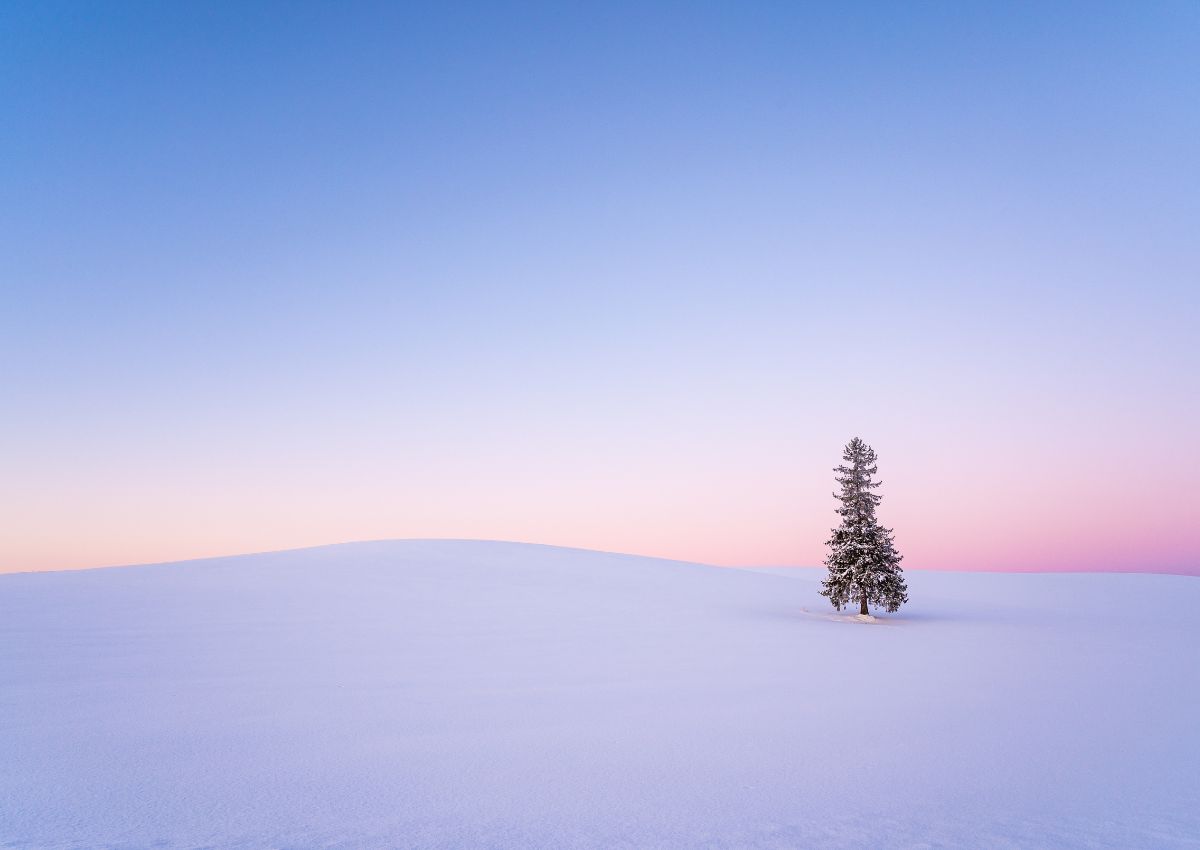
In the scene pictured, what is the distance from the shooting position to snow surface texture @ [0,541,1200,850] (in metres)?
6.95

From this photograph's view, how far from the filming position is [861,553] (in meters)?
30.6

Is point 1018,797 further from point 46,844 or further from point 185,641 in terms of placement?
point 185,641

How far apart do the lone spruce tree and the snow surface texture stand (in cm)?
431

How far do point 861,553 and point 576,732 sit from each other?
23267 mm

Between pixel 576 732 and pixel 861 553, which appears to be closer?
pixel 576 732

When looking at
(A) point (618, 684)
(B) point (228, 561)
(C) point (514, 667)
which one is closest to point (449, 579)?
(B) point (228, 561)

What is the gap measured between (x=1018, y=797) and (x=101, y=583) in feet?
128

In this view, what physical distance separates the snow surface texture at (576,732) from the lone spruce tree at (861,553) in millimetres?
4314

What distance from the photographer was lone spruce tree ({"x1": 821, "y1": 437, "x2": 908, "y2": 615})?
98.2 ft

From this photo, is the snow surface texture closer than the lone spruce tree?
Yes

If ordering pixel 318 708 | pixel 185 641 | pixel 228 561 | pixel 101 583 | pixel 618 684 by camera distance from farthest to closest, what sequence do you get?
pixel 228 561
pixel 101 583
pixel 185 641
pixel 618 684
pixel 318 708

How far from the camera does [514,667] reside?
16312 mm

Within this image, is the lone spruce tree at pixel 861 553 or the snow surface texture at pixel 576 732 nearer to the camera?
the snow surface texture at pixel 576 732

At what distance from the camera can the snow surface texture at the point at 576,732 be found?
695 centimetres
